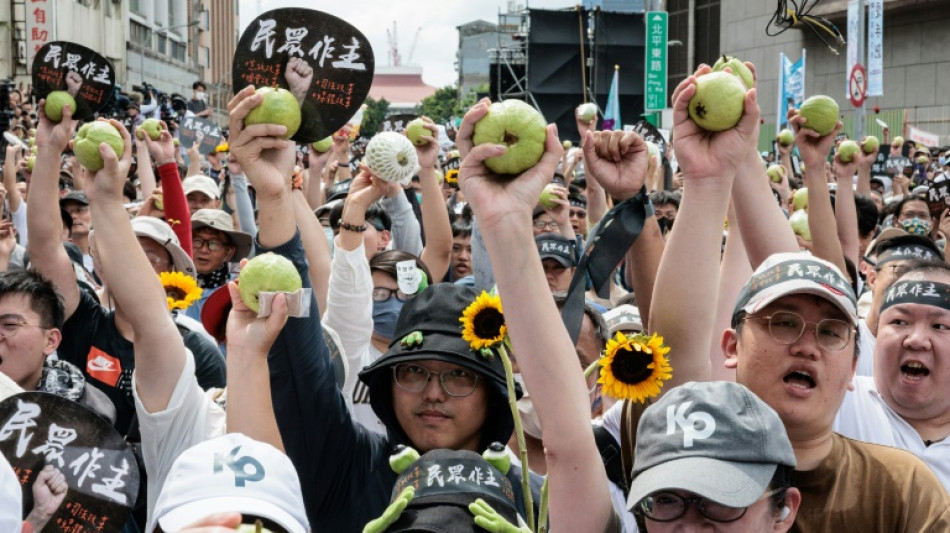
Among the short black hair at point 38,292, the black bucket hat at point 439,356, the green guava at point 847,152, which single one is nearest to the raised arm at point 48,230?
the short black hair at point 38,292

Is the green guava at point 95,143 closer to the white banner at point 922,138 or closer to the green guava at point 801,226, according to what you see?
the green guava at point 801,226

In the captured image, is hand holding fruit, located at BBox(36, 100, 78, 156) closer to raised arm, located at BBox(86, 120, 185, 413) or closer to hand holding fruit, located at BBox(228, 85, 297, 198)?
raised arm, located at BBox(86, 120, 185, 413)

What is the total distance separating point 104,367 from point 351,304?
108 centimetres

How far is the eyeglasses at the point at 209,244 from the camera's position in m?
6.23

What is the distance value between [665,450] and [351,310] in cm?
201

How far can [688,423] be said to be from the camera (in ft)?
7.27

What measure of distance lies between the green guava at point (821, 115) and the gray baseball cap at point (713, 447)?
7.18 feet

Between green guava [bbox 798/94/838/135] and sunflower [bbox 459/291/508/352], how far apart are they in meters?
2.03

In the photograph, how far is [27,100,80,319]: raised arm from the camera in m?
4.43

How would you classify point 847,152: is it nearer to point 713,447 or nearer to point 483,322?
point 483,322

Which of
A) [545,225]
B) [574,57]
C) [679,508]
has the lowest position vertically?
[679,508]

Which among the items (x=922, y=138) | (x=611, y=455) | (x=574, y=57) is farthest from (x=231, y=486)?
(x=574, y=57)

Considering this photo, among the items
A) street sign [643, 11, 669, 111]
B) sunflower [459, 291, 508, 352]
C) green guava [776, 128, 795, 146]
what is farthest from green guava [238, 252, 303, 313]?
street sign [643, 11, 669, 111]

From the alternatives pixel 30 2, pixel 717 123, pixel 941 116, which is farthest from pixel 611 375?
pixel 941 116
